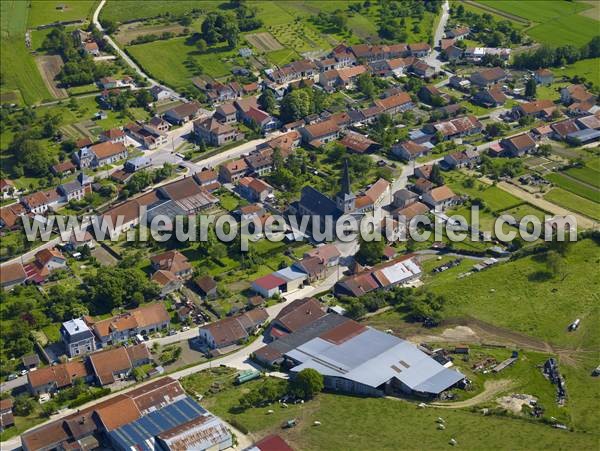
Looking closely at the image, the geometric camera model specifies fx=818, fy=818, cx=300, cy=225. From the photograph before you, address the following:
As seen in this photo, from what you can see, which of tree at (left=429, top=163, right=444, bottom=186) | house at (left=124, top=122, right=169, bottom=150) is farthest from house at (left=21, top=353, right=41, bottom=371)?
tree at (left=429, top=163, right=444, bottom=186)

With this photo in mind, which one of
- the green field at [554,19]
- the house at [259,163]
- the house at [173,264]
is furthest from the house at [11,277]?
the green field at [554,19]

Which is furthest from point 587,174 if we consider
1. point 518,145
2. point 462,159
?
point 462,159

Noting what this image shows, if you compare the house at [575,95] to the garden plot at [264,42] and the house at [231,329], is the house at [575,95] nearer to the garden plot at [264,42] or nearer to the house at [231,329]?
the garden plot at [264,42]

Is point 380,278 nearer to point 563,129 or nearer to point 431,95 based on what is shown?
point 563,129

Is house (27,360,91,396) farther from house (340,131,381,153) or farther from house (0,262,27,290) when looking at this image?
house (340,131,381,153)

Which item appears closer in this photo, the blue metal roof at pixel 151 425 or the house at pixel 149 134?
the blue metal roof at pixel 151 425

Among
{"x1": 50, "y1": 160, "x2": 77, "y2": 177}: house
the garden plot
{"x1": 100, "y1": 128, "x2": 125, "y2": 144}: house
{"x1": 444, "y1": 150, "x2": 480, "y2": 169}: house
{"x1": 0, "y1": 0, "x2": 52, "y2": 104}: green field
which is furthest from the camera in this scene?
the garden plot
